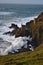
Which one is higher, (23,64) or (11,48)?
(23,64)

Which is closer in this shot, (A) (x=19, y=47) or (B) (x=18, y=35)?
(A) (x=19, y=47)

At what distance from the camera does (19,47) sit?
37.2 metres

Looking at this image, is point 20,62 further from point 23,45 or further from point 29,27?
point 29,27

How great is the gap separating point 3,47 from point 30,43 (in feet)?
13.5

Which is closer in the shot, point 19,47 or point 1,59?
point 1,59

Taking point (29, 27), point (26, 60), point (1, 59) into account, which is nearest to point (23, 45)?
point (29, 27)

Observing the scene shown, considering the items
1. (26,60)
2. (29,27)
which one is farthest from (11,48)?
(26,60)

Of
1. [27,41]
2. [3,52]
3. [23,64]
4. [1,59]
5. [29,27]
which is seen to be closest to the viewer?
[23,64]

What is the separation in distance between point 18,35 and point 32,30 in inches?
127

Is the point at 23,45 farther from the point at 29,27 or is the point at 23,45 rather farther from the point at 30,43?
the point at 29,27

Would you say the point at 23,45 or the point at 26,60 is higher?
the point at 26,60

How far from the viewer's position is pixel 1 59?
78.7ft

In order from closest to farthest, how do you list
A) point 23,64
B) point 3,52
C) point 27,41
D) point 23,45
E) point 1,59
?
point 23,64 < point 1,59 < point 3,52 < point 23,45 < point 27,41

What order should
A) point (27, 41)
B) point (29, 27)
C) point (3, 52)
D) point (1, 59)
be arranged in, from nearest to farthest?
point (1, 59)
point (3, 52)
point (27, 41)
point (29, 27)
